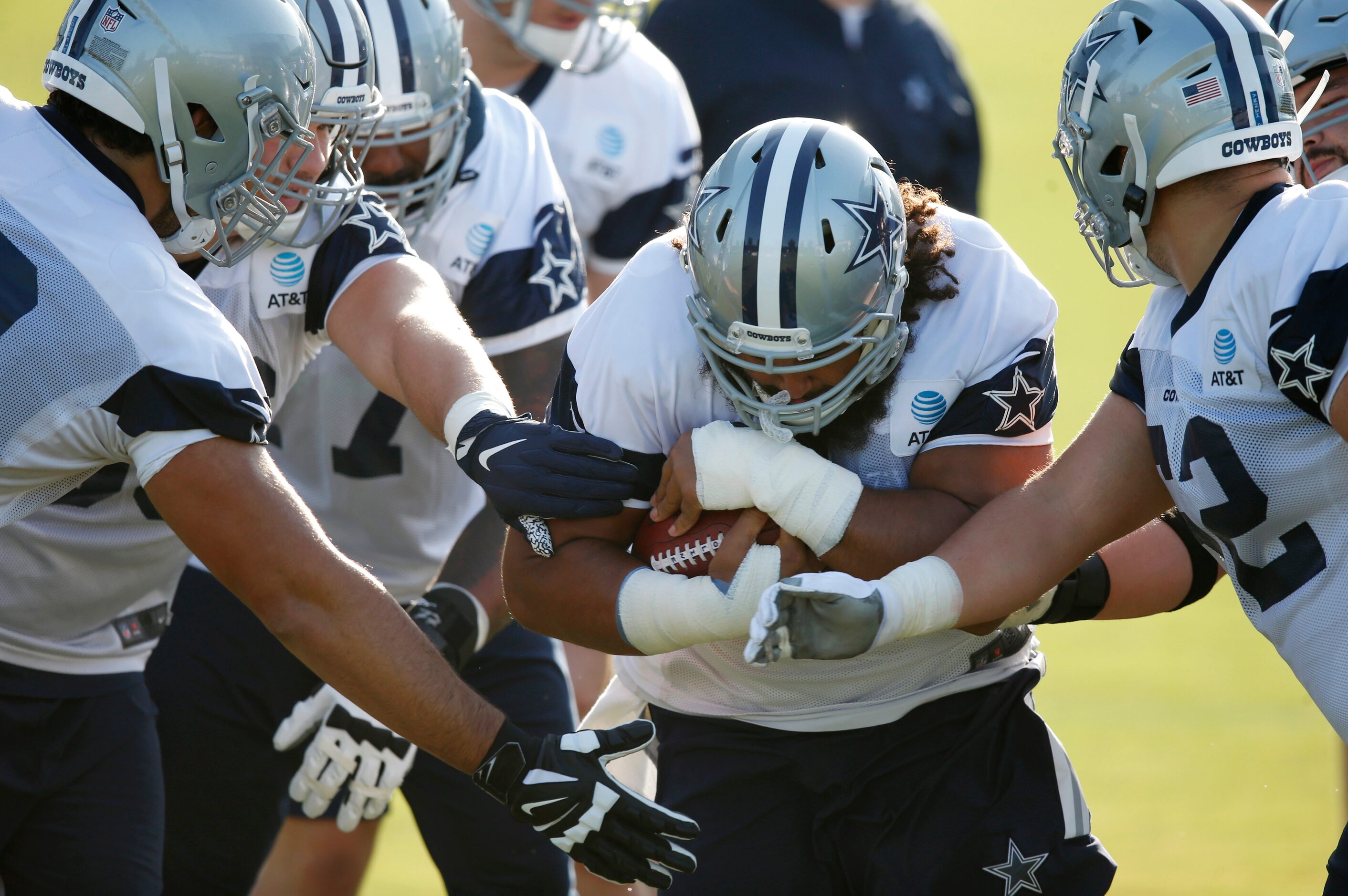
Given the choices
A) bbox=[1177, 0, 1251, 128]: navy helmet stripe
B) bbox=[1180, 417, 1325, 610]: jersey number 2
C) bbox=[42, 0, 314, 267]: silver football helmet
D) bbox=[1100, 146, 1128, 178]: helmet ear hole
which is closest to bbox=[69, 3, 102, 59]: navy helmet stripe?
bbox=[42, 0, 314, 267]: silver football helmet

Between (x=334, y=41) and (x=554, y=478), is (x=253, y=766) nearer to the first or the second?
(x=554, y=478)

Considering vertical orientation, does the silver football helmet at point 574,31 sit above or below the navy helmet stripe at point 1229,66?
below

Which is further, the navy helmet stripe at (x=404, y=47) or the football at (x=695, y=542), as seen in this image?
the navy helmet stripe at (x=404, y=47)

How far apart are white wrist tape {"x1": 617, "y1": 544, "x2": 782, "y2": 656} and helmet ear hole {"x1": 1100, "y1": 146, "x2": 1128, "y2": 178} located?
822mm

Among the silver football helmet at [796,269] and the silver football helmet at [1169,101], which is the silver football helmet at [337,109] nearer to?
the silver football helmet at [796,269]

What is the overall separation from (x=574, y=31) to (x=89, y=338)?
269 cm

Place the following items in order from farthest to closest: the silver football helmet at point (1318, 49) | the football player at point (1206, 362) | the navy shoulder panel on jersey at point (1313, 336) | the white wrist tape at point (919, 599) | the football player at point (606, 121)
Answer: the football player at point (606, 121) < the silver football helmet at point (1318, 49) < the white wrist tape at point (919, 599) < the football player at point (1206, 362) < the navy shoulder panel on jersey at point (1313, 336)

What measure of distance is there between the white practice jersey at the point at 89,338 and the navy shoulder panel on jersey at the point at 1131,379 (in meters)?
1.42

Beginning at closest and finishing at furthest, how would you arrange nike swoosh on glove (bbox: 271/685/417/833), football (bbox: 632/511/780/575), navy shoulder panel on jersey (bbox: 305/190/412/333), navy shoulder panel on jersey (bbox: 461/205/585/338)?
football (bbox: 632/511/780/575), navy shoulder panel on jersey (bbox: 305/190/412/333), nike swoosh on glove (bbox: 271/685/417/833), navy shoulder panel on jersey (bbox: 461/205/585/338)

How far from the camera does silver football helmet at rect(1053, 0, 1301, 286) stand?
7.22 ft

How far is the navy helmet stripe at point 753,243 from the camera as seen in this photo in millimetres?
2355

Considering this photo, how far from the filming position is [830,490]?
2.42 meters

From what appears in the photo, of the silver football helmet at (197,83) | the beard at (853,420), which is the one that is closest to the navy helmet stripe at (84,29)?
the silver football helmet at (197,83)

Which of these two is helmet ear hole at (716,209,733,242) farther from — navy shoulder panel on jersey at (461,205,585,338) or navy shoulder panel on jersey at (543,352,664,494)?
navy shoulder panel on jersey at (461,205,585,338)
